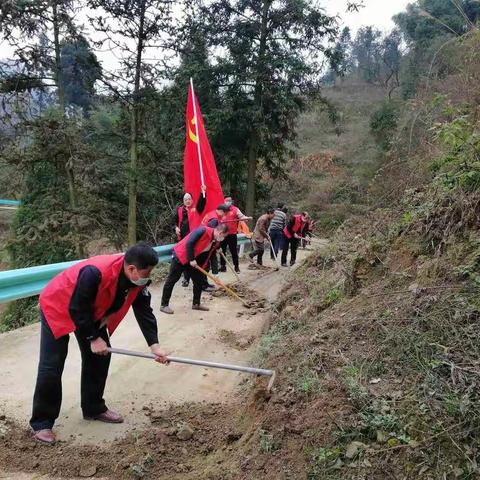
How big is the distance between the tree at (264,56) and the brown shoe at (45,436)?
1635 centimetres

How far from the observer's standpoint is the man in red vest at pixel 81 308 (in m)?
3.68

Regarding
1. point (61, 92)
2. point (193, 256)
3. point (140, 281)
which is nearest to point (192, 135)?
point (193, 256)

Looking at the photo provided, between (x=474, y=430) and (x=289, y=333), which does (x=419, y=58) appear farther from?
(x=474, y=430)

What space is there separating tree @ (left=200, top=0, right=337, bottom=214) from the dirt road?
13.3 metres

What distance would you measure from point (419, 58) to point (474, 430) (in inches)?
1575

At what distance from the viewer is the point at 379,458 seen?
8.53 feet

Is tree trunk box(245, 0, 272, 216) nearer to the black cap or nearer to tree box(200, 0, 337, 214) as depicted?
tree box(200, 0, 337, 214)

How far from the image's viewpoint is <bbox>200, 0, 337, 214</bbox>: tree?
19.0 metres

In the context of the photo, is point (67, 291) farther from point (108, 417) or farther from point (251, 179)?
point (251, 179)

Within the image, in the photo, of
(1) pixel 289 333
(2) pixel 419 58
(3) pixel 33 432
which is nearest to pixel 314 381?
(1) pixel 289 333

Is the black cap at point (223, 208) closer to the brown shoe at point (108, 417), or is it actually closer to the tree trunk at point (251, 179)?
the brown shoe at point (108, 417)

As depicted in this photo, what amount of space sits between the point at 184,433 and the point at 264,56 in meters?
17.4

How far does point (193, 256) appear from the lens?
7656mm

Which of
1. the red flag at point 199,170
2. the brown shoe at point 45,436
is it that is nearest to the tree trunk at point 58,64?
the red flag at point 199,170
